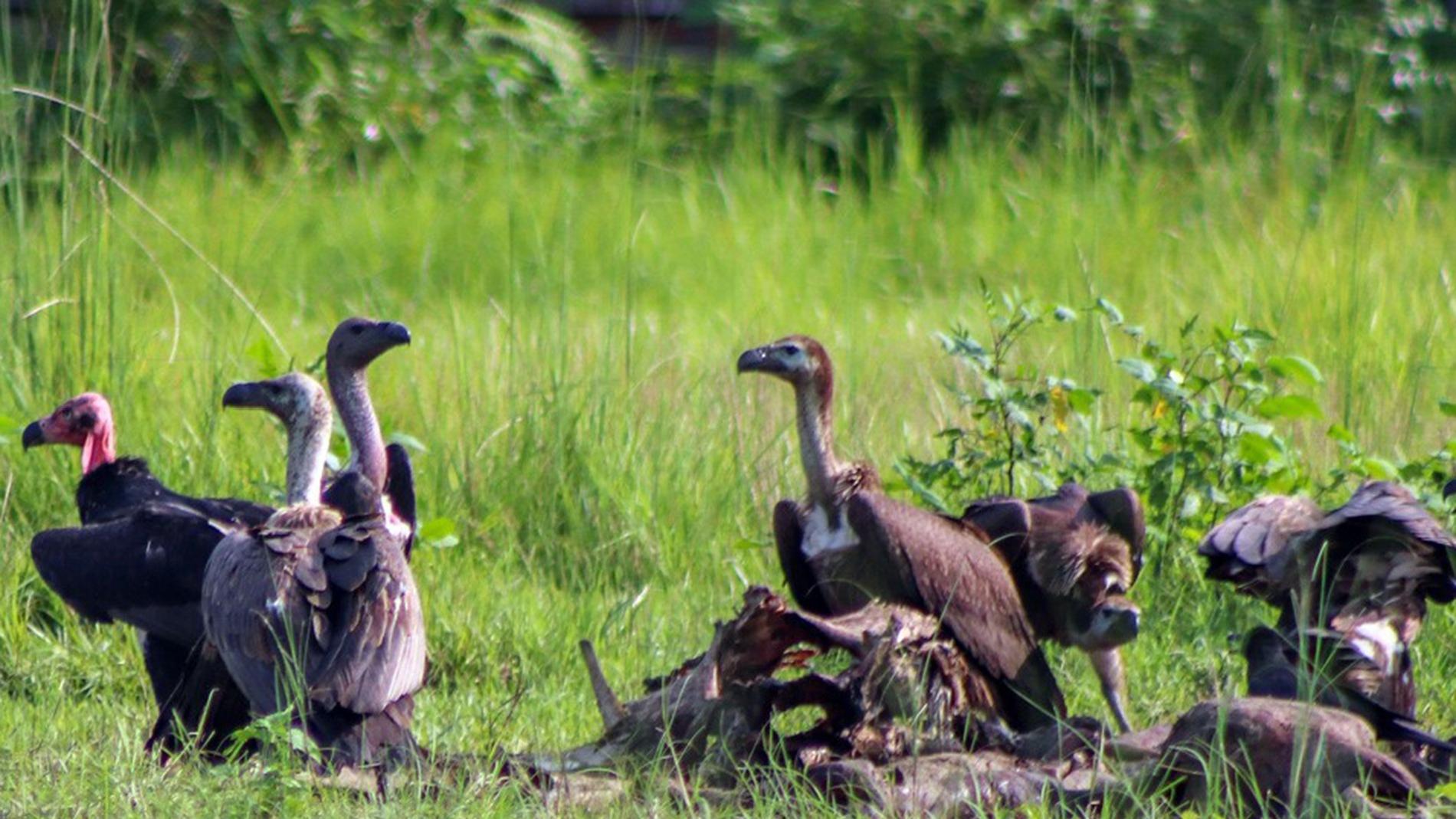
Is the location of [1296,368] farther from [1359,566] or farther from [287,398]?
[287,398]

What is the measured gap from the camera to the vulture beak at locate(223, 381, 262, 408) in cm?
577

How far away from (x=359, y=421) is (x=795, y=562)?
4.58 feet

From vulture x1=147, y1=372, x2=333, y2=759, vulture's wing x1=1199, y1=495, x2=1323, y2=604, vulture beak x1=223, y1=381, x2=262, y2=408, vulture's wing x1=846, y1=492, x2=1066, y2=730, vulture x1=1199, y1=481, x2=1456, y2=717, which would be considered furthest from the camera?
vulture beak x1=223, y1=381, x2=262, y2=408

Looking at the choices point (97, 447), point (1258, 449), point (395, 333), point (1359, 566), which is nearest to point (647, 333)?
point (395, 333)

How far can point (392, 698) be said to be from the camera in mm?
4523

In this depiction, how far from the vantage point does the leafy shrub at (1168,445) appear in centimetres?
558

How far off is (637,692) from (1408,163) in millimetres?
5613

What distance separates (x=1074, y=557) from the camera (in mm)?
5129

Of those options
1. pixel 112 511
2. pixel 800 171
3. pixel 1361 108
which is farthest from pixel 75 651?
pixel 1361 108

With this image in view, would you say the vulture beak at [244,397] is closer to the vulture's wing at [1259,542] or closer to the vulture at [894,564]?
the vulture at [894,564]

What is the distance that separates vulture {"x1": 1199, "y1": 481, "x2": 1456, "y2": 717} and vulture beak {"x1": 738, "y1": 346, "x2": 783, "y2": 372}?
1272mm

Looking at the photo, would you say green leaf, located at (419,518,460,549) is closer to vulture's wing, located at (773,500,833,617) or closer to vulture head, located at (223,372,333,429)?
vulture head, located at (223,372,333,429)

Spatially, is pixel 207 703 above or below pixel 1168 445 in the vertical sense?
below

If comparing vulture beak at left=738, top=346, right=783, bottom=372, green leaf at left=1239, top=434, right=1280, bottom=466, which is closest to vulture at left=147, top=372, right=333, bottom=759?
vulture beak at left=738, top=346, right=783, bottom=372
